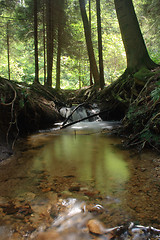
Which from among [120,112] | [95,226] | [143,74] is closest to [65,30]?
[120,112]

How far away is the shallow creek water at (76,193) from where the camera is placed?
4.44 feet

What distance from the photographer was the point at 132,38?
21.0 ft

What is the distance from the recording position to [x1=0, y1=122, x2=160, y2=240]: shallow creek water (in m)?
1.35

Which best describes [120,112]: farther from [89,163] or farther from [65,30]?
[65,30]

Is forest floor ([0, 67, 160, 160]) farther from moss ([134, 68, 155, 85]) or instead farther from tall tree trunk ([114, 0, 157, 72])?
tall tree trunk ([114, 0, 157, 72])

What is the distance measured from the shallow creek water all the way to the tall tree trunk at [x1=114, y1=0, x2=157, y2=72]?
4.39 metres

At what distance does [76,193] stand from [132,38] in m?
6.49

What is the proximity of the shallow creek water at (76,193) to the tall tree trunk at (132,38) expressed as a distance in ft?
14.4

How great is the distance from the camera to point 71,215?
1.48 metres

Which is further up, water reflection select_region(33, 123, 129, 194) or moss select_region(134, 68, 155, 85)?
moss select_region(134, 68, 155, 85)

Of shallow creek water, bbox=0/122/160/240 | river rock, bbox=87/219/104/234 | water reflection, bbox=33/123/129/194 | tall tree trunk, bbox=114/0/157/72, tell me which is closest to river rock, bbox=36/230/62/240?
shallow creek water, bbox=0/122/160/240

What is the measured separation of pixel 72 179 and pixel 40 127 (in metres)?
4.25

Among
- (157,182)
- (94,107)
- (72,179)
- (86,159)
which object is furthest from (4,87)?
(94,107)

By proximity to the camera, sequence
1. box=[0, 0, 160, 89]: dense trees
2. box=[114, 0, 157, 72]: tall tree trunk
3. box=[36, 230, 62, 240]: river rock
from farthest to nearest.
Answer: box=[0, 0, 160, 89]: dense trees → box=[114, 0, 157, 72]: tall tree trunk → box=[36, 230, 62, 240]: river rock
